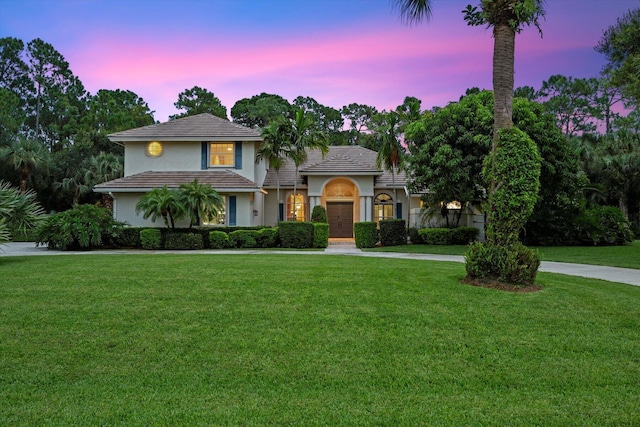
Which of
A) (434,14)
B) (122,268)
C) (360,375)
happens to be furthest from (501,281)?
(122,268)

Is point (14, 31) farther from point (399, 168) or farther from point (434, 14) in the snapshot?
point (434, 14)

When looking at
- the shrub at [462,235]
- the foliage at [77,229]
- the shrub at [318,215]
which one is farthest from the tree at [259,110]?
the shrub at [462,235]

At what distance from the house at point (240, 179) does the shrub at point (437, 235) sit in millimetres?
2836

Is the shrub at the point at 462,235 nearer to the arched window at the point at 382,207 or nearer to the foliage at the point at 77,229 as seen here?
the arched window at the point at 382,207

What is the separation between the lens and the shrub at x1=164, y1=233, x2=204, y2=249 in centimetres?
1884

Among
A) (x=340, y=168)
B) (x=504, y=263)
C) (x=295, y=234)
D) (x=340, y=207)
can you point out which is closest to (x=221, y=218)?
(x=295, y=234)

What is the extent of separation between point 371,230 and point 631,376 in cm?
1573

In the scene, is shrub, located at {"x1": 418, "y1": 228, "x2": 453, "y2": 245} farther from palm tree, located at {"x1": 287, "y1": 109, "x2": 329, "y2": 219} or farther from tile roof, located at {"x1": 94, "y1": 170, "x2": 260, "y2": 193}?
tile roof, located at {"x1": 94, "y1": 170, "x2": 260, "y2": 193}

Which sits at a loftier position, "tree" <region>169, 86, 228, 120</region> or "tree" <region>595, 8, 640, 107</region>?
"tree" <region>169, 86, 228, 120</region>

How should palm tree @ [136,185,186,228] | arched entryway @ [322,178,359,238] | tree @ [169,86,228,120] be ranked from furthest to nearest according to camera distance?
1. tree @ [169,86,228,120]
2. arched entryway @ [322,178,359,238]
3. palm tree @ [136,185,186,228]

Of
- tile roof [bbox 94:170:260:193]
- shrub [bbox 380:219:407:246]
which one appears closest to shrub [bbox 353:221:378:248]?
shrub [bbox 380:219:407:246]

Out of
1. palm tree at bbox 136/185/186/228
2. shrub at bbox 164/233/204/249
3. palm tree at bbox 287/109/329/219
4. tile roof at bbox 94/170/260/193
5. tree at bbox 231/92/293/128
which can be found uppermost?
tree at bbox 231/92/293/128

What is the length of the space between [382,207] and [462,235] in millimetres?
5891

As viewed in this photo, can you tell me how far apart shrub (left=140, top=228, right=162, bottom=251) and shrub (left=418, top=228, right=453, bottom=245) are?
12975mm
